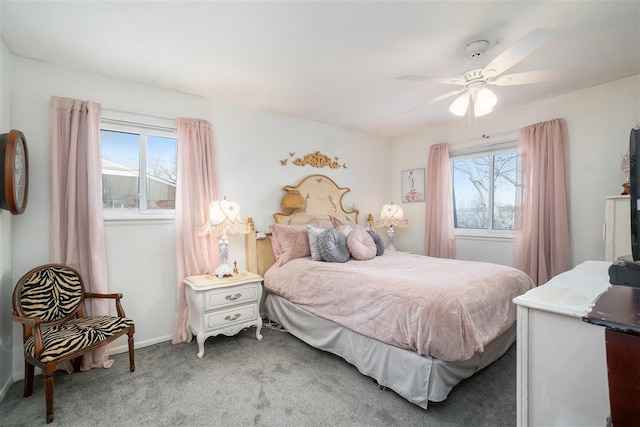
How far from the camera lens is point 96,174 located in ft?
→ 8.14

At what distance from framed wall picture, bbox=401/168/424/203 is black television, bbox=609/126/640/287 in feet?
11.5

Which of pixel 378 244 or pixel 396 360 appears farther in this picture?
pixel 378 244

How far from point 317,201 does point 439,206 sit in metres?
1.77

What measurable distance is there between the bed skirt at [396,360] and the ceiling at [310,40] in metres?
2.19

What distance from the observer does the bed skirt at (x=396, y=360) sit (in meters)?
1.79

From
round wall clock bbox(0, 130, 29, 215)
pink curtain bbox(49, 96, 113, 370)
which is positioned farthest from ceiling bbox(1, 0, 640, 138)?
round wall clock bbox(0, 130, 29, 215)

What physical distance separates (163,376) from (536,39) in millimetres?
3275

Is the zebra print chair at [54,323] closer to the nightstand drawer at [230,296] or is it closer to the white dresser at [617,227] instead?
the nightstand drawer at [230,296]

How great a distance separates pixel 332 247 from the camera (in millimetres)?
2994

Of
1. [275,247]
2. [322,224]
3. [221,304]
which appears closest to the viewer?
[221,304]

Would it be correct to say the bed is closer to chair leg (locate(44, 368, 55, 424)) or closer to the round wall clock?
chair leg (locate(44, 368, 55, 424))

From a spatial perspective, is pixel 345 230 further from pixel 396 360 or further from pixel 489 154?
pixel 489 154

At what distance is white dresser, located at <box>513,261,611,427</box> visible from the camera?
874 millimetres

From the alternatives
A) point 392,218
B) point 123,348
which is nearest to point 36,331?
point 123,348
